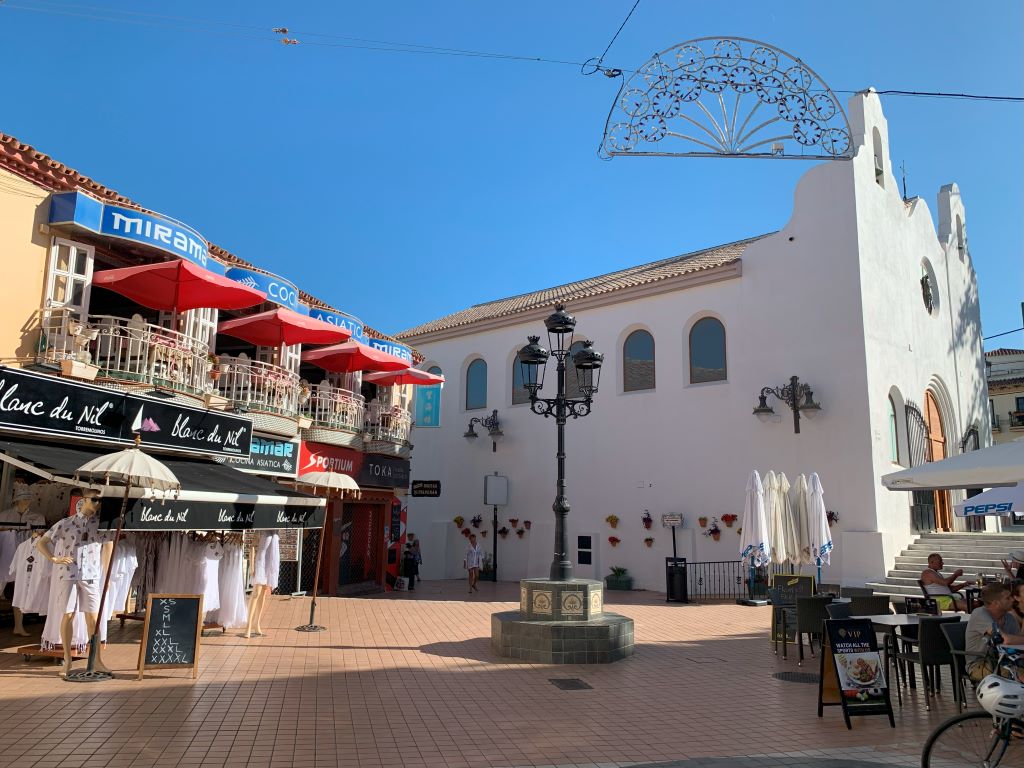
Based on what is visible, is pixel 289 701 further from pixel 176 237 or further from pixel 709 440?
pixel 709 440

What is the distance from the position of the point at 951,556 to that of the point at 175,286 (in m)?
17.6

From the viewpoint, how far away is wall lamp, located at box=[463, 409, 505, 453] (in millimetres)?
24906

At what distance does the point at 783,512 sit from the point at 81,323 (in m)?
12.5

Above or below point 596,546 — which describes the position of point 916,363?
above

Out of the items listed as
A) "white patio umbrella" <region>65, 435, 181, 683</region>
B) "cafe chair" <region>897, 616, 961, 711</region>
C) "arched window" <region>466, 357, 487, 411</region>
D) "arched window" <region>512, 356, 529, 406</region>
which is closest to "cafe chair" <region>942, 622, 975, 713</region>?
"cafe chair" <region>897, 616, 961, 711</region>

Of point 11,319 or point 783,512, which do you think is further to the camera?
point 783,512

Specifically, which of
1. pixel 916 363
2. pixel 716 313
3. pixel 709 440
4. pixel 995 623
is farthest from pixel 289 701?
pixel 916 363

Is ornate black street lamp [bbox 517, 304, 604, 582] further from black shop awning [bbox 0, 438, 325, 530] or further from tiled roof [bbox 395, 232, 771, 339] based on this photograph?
tiled roof [bbox 395, 232, 771, 339]

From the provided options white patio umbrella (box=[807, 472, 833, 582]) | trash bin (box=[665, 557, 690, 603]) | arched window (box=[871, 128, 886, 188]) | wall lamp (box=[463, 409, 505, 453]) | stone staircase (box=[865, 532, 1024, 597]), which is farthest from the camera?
wall lamp (box=[463, 409, 505, 453])

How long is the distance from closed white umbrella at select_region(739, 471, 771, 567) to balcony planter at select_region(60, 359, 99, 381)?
1094cm

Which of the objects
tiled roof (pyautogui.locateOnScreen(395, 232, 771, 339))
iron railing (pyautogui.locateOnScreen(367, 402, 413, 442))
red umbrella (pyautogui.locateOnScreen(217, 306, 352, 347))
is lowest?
iron railing (pyautogui.locateOnScreen(367, 402, 413, 442))

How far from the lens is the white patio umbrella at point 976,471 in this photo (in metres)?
8.97

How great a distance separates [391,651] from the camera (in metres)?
10.9

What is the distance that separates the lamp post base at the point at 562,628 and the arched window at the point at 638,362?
11.7m
